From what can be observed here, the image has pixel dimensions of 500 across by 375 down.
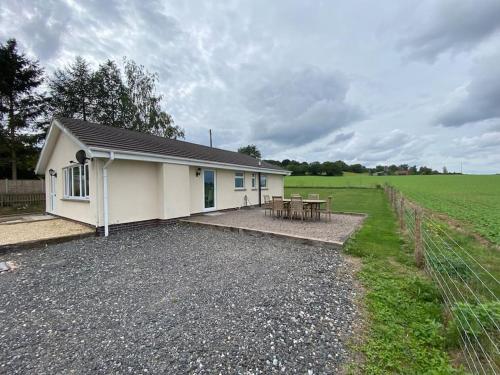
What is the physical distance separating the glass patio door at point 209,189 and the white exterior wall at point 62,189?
514 cm

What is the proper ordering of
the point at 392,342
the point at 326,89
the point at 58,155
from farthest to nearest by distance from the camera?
1. the point at 326,89
2. the point at 58,155
3. the point at 392,342

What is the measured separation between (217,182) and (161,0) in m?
8.77

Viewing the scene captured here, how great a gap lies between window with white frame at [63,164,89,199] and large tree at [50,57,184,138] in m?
16.5

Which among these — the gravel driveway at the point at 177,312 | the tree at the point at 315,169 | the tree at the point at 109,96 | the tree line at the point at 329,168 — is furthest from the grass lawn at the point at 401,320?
the tree at the point at 315,169

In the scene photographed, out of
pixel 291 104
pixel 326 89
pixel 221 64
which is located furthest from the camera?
pixel 291 104

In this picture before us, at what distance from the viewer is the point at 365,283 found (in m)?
4.29

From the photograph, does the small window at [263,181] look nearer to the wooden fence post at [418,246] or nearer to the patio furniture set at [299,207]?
the patio furniture set at [299,207]

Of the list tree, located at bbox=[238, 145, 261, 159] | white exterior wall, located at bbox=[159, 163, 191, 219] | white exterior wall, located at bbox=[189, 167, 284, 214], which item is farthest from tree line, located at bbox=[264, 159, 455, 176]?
white exterior wall, located at bbox=[159, 163, 191, 219]

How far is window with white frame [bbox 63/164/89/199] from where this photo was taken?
8789 mm

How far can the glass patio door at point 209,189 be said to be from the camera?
1232 cm

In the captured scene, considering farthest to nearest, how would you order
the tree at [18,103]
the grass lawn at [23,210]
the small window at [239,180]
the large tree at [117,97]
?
1. the large tree at [117,97]
2. the tree at [18,103]
3. the small window at [239,180]
4. the grass lawn at [23,210]

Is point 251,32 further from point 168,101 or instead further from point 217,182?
point 168,101

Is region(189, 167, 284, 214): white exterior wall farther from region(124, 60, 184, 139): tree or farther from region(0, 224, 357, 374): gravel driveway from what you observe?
region(124, 60, 184, 139): tree

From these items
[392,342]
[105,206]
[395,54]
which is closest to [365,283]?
[392,342]
